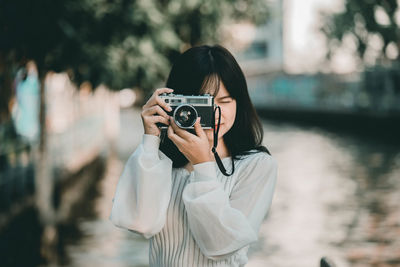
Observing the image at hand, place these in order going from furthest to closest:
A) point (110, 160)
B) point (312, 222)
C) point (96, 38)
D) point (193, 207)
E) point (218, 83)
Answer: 1. point (110, 160)
2. point (312, 222)
3. point (96, 38)
4. point (218, 83)
5. point (193, 207)

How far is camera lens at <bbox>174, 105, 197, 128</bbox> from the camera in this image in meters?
2.02

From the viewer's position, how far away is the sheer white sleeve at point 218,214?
1911 mm

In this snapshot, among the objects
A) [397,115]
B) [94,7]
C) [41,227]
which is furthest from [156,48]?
[397,115]

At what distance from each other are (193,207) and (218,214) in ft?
0.25

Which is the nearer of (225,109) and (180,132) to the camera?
(180,132)

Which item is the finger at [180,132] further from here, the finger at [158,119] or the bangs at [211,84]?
Answer: the bangs at [211,84]

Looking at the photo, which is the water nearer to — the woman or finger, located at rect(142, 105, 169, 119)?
the woman

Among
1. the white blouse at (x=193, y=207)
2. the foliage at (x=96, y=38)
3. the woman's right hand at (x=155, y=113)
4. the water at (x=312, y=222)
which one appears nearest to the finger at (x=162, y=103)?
the woman's right hand at (x=155, y=113)

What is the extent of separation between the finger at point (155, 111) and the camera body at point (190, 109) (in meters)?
0.02

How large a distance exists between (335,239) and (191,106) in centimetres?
641

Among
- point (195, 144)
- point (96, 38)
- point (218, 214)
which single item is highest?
point (96, 38)

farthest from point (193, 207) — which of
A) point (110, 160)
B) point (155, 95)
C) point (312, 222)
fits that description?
point (110, 160)

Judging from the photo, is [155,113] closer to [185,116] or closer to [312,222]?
[185,116]

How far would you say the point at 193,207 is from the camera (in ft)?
6.28
